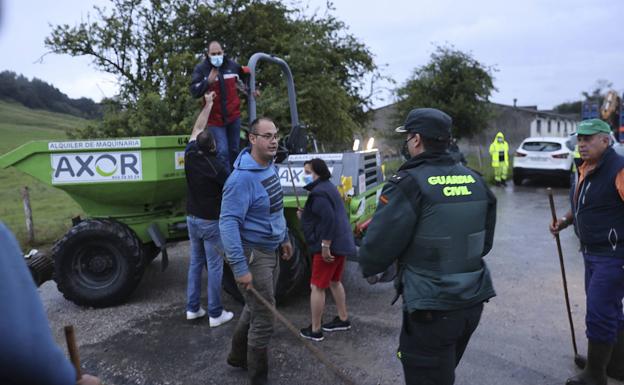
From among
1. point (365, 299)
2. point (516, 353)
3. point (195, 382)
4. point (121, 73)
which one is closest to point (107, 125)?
point (121, 73)

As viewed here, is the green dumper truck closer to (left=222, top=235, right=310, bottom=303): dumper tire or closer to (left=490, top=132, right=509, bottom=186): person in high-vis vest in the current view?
(left=222, top=235, right=310, bottom=303): dumper tire

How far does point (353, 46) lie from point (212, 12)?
5.87 m

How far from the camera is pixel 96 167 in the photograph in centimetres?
525

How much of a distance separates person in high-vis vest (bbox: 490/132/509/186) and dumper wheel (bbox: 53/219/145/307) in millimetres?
Answer: 12890

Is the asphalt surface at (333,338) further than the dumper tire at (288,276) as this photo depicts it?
No

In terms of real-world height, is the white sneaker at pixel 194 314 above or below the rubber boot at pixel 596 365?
below

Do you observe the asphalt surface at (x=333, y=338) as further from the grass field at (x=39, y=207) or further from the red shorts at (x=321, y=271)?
the grass field at (x=39, y=207)

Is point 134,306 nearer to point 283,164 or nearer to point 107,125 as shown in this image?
point 283,164

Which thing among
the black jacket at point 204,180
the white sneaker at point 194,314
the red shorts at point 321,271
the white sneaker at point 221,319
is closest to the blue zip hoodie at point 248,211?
the red shorts at point 321,271

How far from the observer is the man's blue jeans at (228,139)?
17.4 feet

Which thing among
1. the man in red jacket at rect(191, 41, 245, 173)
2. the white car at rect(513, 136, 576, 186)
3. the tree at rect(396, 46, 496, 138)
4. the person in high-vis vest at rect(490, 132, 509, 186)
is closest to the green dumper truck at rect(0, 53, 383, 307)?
the man in red jacket at rect(191, 41, 245, 173)

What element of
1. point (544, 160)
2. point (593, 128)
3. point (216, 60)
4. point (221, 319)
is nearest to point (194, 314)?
point (221, 319)

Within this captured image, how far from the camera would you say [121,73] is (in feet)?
44.9

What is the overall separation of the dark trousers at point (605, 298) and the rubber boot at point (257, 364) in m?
2.24
